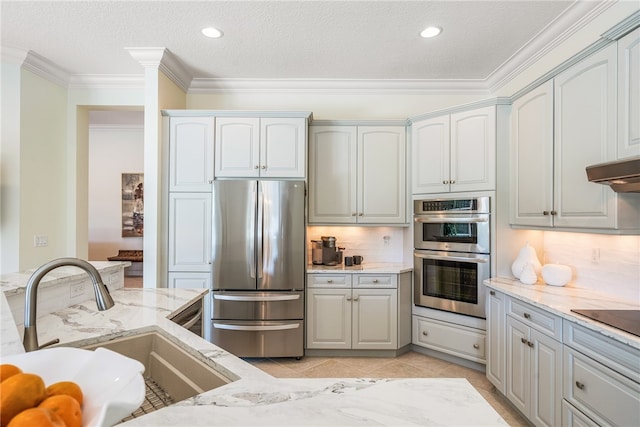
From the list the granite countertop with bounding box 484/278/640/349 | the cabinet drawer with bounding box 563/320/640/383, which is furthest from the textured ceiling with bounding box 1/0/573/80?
the cabinet drawer with bounding box 563/320/640/383

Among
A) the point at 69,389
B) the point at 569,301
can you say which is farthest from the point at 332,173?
the point at 69,389

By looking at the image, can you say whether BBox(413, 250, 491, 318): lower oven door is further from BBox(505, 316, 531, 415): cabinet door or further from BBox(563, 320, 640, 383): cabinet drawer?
BBox(563, 320, 640, 383): cabinet drawer

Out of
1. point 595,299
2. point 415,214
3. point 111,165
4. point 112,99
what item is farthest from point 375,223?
point 111,165

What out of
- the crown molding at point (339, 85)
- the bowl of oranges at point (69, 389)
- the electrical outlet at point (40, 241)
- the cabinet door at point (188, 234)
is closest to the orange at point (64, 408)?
the bowl of oranges at point (69, 389)

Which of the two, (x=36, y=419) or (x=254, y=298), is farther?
(x=254, y=298)

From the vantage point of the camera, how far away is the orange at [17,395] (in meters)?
0.44

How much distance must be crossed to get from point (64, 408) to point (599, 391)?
82.8 inches

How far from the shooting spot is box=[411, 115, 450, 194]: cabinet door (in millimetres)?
3070

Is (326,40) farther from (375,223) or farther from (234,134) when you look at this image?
(375,223)

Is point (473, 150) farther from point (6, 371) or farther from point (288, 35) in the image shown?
point (6, 371)

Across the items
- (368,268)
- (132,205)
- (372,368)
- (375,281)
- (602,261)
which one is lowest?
(372,368)

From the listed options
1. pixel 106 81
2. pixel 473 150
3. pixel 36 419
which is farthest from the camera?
pixel 106 81

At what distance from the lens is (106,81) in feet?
11.8

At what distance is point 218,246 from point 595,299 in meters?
2.89
